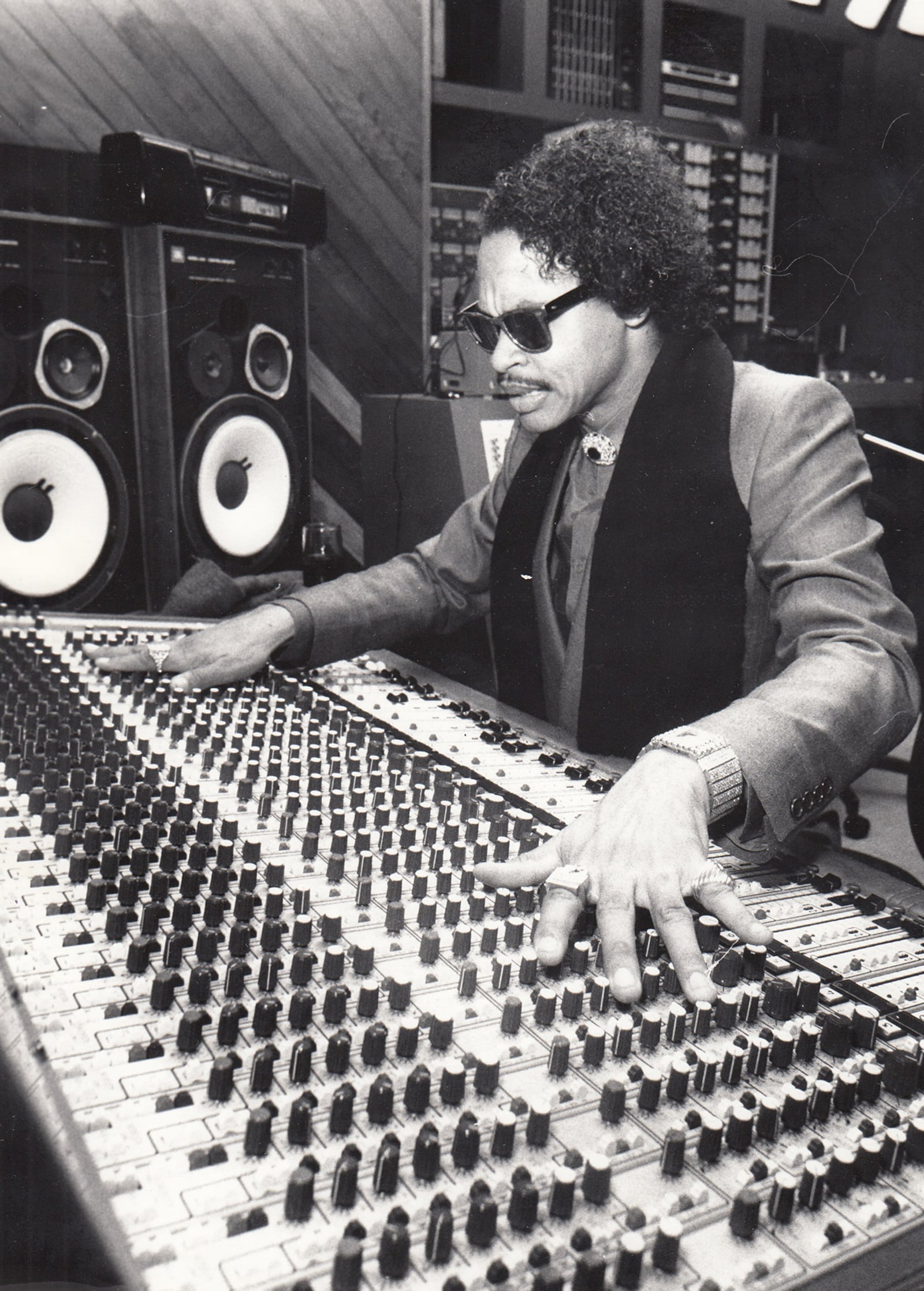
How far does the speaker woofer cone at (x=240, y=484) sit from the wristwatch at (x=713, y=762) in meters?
1.61

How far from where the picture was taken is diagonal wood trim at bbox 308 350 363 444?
3.58 metres

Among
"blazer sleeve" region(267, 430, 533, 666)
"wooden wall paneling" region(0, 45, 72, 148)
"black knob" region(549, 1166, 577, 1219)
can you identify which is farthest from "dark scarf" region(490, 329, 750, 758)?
"wooden wall paneling" region(0, 45, 72, 148)

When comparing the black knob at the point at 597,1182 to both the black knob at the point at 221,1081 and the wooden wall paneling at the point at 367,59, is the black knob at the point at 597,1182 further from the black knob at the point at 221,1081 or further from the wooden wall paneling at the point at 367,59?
the wooden wall paneling at the point at 367,59

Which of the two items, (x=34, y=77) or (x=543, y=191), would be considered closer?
(x=543, y=191)

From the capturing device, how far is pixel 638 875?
2.67 ft

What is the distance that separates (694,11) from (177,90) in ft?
5.75

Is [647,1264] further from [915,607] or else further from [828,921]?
[915,607]

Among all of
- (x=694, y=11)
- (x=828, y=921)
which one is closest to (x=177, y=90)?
(x=694, y=11)

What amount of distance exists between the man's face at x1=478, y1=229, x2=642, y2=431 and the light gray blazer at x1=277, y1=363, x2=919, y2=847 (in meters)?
0.21

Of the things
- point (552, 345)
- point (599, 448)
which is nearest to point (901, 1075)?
point (552, 345)

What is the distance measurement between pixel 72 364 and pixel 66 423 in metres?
0.13

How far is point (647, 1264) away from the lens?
51cm

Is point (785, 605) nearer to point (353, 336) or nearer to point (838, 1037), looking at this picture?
point (838, 1037)

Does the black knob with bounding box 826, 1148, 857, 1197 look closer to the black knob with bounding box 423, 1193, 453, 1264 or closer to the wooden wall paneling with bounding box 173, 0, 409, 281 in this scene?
the black knob with bounding box 423, 1193, 453, 1264
